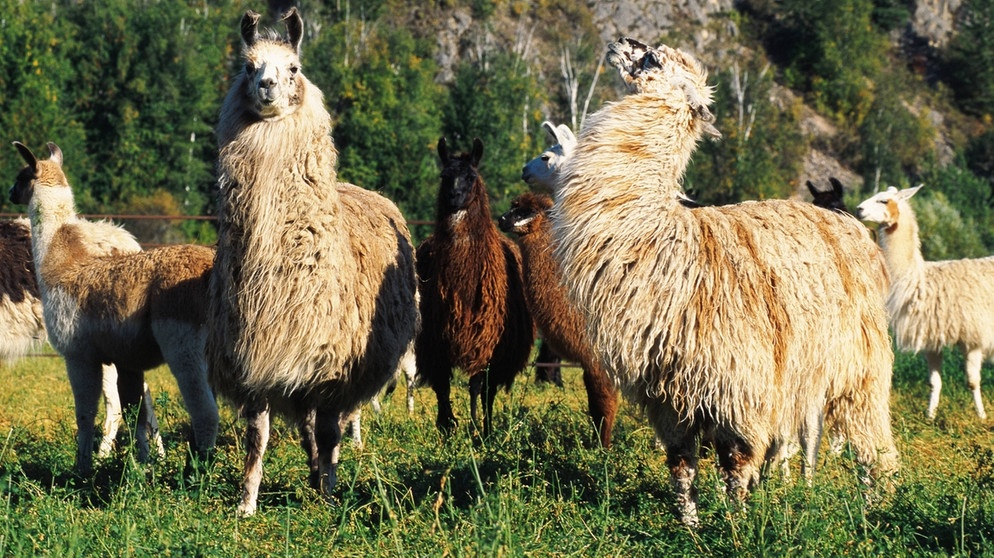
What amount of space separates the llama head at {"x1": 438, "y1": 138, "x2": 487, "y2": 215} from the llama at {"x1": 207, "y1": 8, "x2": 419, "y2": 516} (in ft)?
5.64

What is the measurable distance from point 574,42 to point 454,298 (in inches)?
2006

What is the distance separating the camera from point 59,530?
4.57m

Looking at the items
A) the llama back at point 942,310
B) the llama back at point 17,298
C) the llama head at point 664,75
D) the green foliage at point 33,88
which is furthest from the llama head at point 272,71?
the green foliage at point 33,88

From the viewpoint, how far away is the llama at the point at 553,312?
7324 millimetres

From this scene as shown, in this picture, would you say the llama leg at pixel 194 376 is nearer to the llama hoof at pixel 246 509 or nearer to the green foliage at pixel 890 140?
the llama hoof at pixel 246 509

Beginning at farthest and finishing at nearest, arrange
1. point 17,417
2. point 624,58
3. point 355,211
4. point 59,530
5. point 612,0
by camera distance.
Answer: point 612,0, point 17,417, point 355,211, point 624,58, point 59,530

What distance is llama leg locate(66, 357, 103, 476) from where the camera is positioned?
6.43 meters

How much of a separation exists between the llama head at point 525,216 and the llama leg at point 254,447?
301 centimetres

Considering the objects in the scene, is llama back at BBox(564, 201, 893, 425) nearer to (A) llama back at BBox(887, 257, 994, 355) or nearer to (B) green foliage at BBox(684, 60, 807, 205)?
(A) llama back at BBox(887, 257, 994, 355)

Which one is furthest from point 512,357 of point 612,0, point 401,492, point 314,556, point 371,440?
point 612,0

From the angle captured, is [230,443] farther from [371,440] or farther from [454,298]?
[454,298]

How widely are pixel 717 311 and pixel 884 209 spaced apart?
6721 millimetres

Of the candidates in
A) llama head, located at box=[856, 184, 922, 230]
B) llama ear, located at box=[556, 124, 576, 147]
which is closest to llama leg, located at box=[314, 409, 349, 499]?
llama ear, located at box=[556, 124, 576, 147]

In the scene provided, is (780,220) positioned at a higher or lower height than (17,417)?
higher
